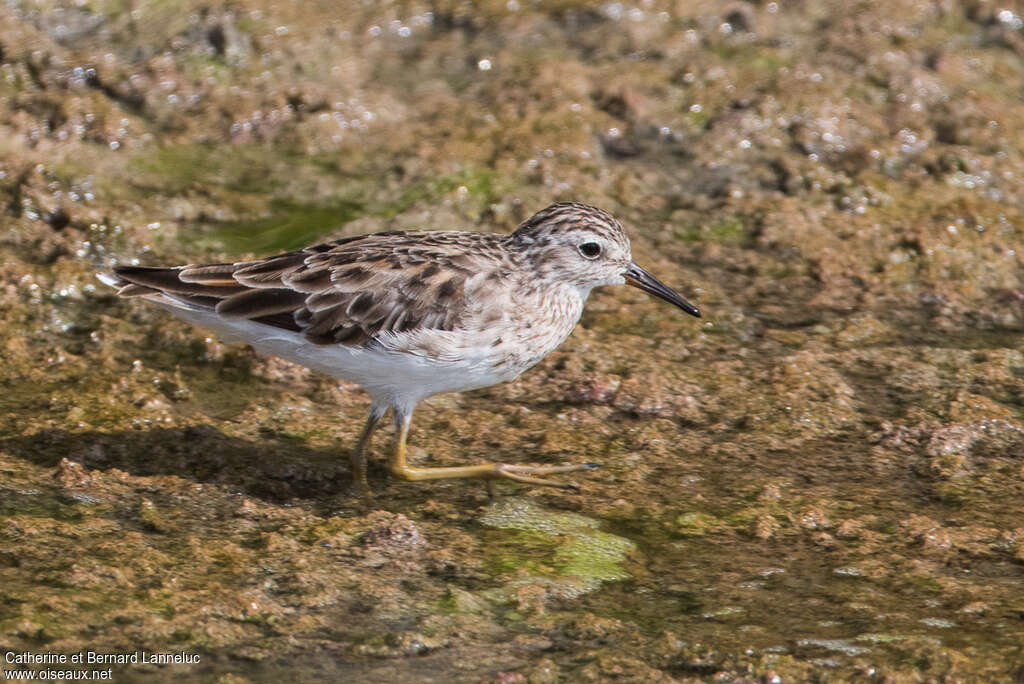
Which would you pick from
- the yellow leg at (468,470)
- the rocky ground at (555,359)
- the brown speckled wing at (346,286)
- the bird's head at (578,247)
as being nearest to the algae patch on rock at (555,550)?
the rocky ground at (555,359)

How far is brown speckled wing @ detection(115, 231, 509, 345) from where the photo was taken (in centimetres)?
537

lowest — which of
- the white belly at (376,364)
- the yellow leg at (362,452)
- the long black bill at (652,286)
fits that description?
the yellow leg at (362,452)

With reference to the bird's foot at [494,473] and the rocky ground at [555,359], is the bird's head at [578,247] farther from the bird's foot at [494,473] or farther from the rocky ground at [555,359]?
the bird's foot at [494,473]

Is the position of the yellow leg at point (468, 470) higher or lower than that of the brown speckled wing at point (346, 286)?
lower

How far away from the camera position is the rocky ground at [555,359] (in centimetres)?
450

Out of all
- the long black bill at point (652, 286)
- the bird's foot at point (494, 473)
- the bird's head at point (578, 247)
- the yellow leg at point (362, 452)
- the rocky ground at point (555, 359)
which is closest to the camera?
the rocky ground at point (555, 359)

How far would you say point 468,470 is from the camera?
18.1 feet

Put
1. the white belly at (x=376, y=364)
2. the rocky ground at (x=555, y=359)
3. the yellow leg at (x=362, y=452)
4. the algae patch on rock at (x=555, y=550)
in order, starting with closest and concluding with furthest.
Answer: the rocky ground at (x=555, y=359) < the algae patch on rock at (x=555, y=550) < the white belly at (x=376, y=364) < the yellow leg at (x=362, y=452)

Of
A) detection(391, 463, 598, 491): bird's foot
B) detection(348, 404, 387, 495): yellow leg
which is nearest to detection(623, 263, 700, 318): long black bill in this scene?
detection(391, 463, 598, 491): bird's foot

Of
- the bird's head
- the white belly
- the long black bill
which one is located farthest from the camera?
the long black bill

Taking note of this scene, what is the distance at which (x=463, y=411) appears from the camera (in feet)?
20.3

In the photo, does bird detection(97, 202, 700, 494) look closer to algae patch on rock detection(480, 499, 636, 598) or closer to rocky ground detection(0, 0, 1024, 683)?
algae patch on rock detection(480, 499, 636, 598)

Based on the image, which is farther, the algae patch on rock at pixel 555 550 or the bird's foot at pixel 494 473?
the bird's foot at pixel 494 473

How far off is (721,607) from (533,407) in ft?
5.84
